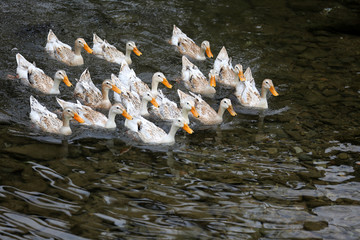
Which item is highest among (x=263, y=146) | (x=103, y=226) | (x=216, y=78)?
(x=216, y=78)

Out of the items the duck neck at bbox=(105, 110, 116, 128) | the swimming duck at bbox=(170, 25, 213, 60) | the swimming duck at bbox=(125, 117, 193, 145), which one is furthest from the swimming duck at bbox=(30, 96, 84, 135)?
the swimming duck at bbox=(170, 25, 213, 60)

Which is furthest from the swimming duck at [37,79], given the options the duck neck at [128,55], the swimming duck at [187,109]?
the swimming duck at [187,109]

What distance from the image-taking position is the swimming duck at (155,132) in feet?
28.1

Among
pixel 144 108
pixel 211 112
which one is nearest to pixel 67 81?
pixel 144 108

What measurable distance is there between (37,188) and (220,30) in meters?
8.03

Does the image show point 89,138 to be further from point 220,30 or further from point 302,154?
point 220,30

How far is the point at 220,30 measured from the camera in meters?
13.2

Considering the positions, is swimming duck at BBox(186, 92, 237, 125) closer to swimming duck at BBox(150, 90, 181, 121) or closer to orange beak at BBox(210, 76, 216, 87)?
swimming duck at BBox(150, 90, 181, 121)

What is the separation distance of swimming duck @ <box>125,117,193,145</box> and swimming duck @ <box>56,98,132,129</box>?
1.19 ft

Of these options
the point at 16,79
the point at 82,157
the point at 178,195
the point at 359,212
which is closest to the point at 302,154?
the point at 359,212

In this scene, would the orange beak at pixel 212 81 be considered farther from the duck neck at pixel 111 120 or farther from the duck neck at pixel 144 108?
the duck neck at pixel 111 120

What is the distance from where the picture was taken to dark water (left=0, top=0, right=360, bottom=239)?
6.30 m

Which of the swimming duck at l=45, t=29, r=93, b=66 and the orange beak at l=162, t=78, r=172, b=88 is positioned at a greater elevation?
the swimming duck at l=45, t=29, r=93, b=66

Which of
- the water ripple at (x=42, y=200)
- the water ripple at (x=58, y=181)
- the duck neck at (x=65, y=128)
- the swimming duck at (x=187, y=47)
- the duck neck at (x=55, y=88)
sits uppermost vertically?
the swimming duck at (x=187, y=47)
